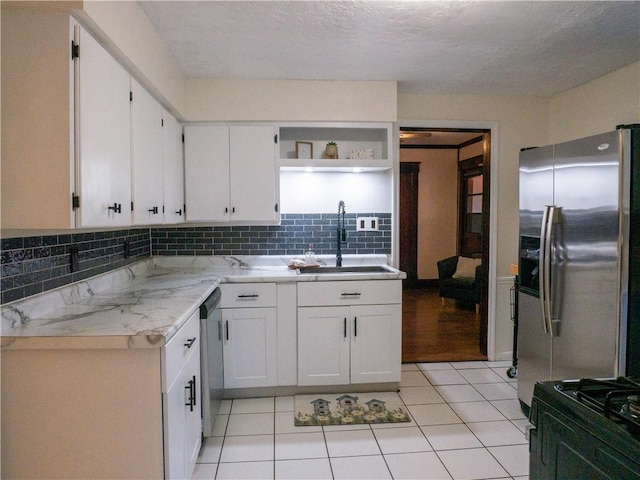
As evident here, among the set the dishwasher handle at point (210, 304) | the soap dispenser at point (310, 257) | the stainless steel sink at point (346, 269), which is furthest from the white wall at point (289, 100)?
the dishwasher handle at point (210, 304)

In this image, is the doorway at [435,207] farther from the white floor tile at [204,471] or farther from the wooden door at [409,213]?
the white floor tile at [204,471]

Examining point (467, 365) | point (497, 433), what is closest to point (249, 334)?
point (497, 433)

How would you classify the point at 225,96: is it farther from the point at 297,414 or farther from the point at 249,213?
the point at 297,414

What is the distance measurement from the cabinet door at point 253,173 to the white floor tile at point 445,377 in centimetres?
186

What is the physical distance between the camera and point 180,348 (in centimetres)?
179

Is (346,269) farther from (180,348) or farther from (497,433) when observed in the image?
(180,348)

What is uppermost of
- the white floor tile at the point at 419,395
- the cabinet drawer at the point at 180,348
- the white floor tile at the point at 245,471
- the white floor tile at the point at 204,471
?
the cabinet drawer at the point at 180,348

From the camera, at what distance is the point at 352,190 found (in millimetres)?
3619

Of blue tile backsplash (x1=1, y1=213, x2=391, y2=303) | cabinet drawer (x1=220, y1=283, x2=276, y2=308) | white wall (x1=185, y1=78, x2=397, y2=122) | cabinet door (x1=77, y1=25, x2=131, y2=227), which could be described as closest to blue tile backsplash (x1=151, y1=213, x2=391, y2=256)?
blue tile backsplash (x1=1, y1=213, x2=391, y2=303)

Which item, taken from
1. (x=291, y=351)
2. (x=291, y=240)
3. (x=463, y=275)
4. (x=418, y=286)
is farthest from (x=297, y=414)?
(x=418, y=286)

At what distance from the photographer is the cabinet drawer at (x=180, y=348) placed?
Result: 5.21 feet

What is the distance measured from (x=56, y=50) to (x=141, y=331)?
1056 mm

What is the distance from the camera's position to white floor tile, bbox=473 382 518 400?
9.93 ft

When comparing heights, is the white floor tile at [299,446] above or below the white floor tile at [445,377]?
below
